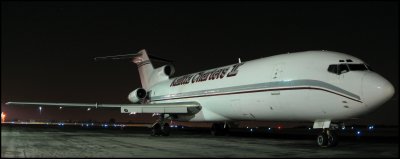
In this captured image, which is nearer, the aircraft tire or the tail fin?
the aircraft tire

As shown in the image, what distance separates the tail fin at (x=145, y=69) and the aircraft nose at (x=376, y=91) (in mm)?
19972

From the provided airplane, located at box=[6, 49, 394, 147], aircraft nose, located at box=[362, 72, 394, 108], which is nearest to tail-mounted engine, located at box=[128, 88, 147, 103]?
airplane, located at box=[6, 49, 394, 147]

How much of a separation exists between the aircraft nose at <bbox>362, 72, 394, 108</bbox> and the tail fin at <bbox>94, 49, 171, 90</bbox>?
20.0 meters

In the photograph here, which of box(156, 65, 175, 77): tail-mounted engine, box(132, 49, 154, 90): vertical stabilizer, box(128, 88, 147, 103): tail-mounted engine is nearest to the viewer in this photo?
box(128, 88, 147, 103): tail-mounted engine

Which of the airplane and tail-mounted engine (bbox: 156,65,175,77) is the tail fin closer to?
tail-mounted engine (bbox: 156,65,175,77)

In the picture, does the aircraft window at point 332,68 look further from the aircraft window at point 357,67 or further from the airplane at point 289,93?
the aircraft window at point 357,67

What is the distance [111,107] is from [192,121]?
5670 mm

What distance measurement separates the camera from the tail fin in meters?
34.4

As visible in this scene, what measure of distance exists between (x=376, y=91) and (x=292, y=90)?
3.16m

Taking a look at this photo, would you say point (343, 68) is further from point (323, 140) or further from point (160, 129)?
point (160, 129)

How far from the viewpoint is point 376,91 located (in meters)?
14.5

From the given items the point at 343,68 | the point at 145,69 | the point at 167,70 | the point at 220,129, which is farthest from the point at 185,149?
the point at 145,69

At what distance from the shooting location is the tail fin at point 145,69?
113ft

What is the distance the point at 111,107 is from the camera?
28.4 meters
